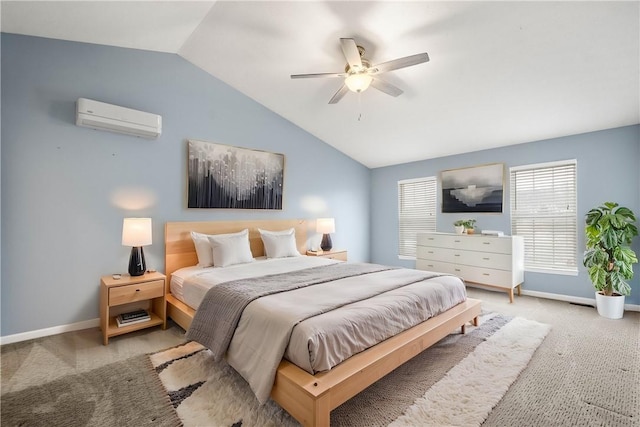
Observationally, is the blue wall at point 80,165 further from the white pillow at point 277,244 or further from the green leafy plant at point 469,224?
the green leafy plant at point 469,224

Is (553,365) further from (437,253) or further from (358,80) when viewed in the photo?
(358,80)

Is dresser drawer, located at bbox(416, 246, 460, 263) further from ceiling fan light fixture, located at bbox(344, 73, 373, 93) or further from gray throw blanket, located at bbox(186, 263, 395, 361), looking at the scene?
ceiling fan light fixture, located at bbox(344, 73, 373, 93)

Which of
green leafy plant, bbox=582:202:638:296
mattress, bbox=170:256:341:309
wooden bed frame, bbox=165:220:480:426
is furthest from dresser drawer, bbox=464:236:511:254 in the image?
mattress, bbox=170:256:341:309

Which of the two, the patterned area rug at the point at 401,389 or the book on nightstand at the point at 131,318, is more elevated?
the book on nightstand at the point at 131,318

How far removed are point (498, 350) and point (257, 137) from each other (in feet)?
12.7

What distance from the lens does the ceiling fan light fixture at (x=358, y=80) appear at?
2613 mm

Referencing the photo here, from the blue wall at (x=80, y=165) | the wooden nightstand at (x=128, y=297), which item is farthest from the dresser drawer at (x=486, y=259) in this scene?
the wooden nightstand at (x=128, y=297)

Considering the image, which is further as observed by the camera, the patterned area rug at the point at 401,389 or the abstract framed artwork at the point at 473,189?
the abstract framed artwork at the point at 473,189

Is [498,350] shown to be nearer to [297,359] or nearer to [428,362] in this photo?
[428,362]

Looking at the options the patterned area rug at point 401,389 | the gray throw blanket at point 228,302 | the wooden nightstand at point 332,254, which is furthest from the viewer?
the wooden nightstand at point 332,254

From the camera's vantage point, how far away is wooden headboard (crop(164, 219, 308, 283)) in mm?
3455

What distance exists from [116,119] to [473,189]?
4.93m

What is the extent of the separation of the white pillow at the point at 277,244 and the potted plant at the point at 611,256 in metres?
3.63

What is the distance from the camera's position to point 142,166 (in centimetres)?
333
